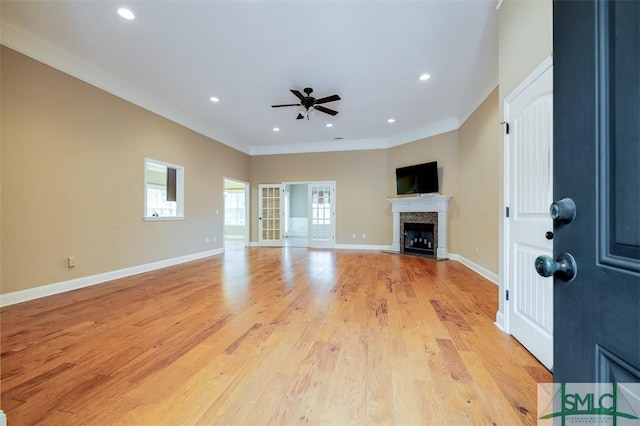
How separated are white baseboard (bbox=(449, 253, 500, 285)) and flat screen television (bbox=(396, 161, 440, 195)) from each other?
1.55 metres

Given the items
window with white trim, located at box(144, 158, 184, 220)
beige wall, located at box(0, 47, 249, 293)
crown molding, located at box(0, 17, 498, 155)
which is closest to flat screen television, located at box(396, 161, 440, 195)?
Result: crown molding, located at box(0, 17, 498, 155)

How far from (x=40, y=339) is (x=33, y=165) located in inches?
87.7

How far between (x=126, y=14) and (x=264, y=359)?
11.8ft

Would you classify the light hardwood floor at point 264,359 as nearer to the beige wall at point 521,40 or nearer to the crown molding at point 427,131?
the beige wall at point 521,40

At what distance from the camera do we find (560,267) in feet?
2.12

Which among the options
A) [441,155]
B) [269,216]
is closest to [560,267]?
[441,155]

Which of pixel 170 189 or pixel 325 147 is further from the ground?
pixel 325 147

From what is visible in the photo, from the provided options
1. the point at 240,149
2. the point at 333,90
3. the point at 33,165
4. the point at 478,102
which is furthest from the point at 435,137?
the point at 33,165

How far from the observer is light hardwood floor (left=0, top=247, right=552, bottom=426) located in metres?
1.38

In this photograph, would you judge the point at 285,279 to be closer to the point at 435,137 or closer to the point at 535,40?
the point at 535,40

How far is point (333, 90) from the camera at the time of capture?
4.49 meters

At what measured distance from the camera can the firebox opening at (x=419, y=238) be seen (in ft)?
21.2

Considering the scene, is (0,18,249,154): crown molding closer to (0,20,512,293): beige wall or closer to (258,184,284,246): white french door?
(0,20,512,293): beige wall

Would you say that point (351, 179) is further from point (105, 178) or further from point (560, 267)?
point (560, 267)
